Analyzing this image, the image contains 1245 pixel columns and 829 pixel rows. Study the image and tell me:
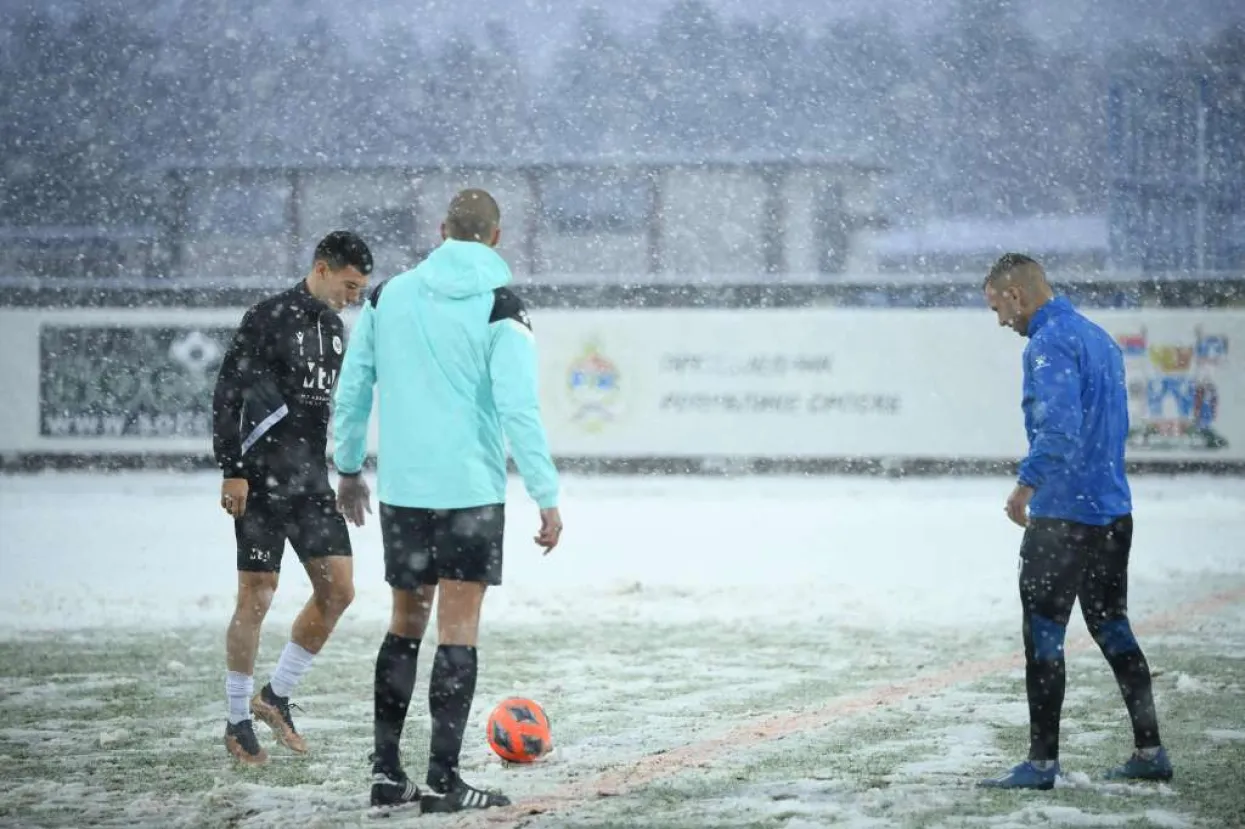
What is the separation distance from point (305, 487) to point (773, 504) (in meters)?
12.5

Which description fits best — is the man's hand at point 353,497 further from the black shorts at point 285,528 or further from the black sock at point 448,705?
the black sock at point 448,705

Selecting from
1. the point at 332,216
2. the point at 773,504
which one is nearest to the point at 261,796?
the point at 773,504

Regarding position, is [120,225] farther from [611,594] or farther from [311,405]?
[311,405]

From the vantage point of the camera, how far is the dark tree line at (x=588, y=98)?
44500 mm

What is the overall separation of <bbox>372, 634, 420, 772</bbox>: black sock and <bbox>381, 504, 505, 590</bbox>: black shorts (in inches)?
8.2

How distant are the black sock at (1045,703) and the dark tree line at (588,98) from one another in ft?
119

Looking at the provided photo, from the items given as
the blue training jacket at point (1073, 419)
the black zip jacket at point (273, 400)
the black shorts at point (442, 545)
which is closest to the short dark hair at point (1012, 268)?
the blue training jacket at point (1073, 419)

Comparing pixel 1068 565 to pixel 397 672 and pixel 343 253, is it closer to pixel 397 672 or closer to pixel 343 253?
pixel 397 672

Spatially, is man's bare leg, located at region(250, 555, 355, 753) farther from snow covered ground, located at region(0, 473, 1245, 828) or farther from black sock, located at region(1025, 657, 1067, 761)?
black sock, located at region(1025, 657, 1067, 761)

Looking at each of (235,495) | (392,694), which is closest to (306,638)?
(235,495)

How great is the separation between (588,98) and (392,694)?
169ft

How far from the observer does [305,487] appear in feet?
17.9

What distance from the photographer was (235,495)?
529 cm

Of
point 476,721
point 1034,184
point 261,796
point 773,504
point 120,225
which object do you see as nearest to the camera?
point 261,796
